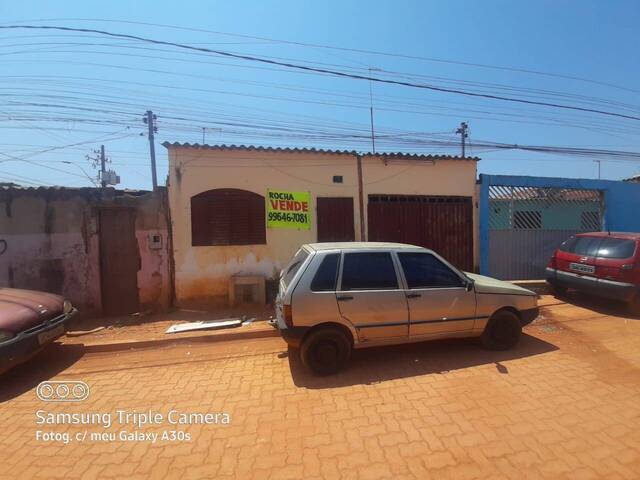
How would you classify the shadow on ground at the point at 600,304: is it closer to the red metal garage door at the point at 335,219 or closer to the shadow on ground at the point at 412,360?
the shadow on ground at the point at 412,360

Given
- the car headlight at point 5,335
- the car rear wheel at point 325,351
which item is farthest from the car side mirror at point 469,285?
the car headlight at point 5,335

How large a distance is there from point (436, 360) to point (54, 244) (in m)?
7.25

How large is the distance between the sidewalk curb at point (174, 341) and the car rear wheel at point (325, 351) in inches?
63.9

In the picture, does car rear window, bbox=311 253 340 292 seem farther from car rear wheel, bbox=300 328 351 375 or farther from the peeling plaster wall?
the peeling plaster wall

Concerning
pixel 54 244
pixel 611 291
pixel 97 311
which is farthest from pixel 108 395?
pixel 611 291

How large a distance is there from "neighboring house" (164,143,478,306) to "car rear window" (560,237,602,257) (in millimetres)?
1926

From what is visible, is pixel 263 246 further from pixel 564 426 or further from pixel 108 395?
pixel 564 426

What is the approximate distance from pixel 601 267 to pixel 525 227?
2771 mm

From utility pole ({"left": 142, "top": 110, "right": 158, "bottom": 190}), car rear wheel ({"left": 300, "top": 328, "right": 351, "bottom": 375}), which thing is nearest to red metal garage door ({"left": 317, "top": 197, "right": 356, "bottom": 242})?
car rear wheel ({"left": 300, "top": 328, "right": 351, "bottom": 375})

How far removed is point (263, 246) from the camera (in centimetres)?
667

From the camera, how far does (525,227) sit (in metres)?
8.21

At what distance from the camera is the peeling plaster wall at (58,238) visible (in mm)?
5852

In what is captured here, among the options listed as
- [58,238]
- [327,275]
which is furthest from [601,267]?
[58,238]
